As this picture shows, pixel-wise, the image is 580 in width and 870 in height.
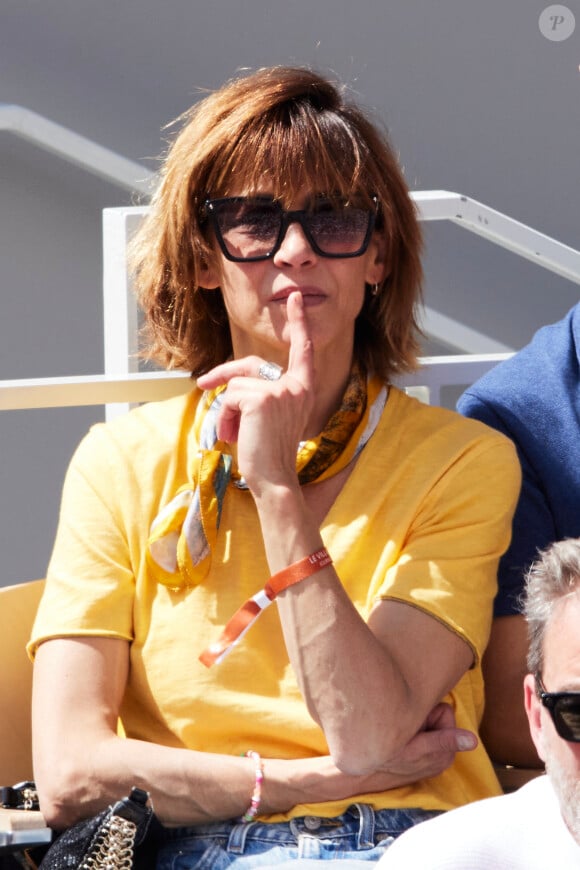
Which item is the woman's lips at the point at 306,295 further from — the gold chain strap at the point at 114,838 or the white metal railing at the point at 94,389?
the gold chain strap at the point at 114,838

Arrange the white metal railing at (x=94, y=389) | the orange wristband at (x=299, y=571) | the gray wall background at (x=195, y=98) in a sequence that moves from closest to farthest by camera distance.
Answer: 1. the orange wristband at (x=299, y=571)
2. the white metal railing at (x=94, y=389)
3. the gray wall background at (x=195, y=98)

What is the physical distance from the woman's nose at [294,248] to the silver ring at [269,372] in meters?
0.18

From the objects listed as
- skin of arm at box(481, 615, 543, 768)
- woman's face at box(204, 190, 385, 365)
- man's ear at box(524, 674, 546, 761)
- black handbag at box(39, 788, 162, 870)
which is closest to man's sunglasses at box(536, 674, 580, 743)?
man's ear at box(524, 674, 546, 761)

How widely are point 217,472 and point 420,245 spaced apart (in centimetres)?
63

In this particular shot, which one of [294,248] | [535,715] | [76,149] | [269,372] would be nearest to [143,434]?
[269,372]

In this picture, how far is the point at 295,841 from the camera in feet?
6.28

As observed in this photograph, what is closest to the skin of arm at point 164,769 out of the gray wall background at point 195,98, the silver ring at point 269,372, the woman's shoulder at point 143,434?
the woman's shoulder at point 143,434

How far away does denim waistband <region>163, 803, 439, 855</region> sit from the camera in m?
1.92

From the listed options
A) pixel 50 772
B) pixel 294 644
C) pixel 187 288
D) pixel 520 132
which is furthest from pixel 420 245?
pixel 520 132

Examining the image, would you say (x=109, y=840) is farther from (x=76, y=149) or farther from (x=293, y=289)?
(x=76, y=149)

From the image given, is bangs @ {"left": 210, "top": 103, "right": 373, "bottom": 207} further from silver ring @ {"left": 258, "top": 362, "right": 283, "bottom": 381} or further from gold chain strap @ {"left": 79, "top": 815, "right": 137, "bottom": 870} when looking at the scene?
gold chain strap @ {"left": 79, "top": 815, "right": 137, "bottom": 870}

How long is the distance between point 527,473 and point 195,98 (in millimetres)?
3288

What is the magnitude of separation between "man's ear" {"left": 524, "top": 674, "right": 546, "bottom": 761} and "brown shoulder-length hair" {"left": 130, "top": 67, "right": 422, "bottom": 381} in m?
0.86

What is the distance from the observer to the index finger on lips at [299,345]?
203 cm
